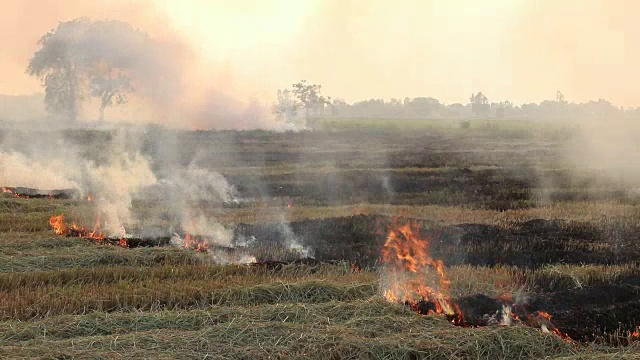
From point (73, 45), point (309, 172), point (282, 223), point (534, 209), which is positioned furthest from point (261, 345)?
point (73, 45)

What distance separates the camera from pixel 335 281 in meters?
10.1

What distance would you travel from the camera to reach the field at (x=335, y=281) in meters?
6.91

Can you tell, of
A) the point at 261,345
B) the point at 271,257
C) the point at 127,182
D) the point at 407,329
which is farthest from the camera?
the point at 127,182

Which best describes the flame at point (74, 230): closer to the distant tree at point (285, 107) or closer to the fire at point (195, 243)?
the fire at point (195, 243)

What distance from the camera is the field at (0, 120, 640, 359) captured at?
6914mm

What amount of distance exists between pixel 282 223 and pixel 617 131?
568 inches

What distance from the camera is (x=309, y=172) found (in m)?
31.4

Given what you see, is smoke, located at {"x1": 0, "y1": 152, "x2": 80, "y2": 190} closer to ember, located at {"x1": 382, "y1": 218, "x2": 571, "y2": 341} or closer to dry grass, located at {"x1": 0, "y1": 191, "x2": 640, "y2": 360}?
dry grass, located at {"x1": 0, "y1": 191, "x2": 640, "y2": 360}

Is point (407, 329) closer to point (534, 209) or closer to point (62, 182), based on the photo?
point (534, 209)

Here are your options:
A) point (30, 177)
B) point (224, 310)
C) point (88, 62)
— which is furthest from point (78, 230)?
point (88, 62)

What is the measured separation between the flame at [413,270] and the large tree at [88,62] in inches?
985

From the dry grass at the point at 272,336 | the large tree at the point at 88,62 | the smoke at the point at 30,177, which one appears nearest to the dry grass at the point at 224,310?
the dry grass at the point at 272,336

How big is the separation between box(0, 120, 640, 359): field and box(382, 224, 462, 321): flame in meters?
0.20

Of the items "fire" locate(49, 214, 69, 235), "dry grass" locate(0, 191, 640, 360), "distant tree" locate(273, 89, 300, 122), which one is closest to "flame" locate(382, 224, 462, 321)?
"dry grass" locate(0, 191, 640, 360)
